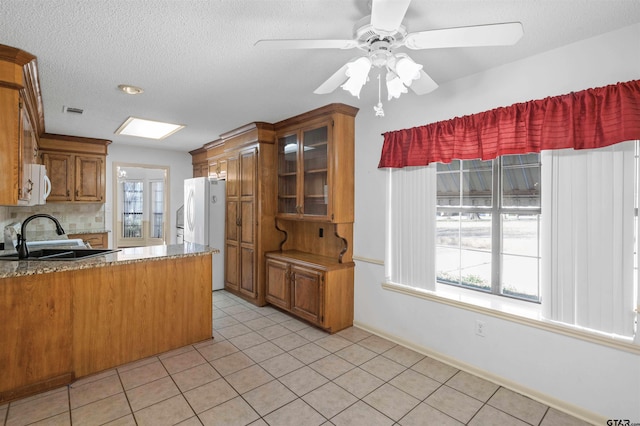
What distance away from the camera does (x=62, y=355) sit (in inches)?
93.4

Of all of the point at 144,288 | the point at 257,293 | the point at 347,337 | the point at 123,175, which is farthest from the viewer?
the point at 123,175

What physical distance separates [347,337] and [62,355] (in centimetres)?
237

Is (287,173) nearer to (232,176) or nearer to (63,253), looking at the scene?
(232,176)

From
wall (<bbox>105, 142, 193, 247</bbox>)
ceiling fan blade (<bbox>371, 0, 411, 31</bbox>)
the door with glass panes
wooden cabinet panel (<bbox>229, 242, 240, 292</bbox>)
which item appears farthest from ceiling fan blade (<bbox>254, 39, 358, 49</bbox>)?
the door with glass panes

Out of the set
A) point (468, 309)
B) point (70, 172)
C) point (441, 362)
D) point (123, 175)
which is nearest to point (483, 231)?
point (468, 309)

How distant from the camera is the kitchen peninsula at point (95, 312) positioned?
7.25 feet

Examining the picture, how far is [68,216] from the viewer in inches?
204

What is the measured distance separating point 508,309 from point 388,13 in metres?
2.23

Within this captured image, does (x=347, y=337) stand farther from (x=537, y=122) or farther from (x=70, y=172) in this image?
(x=70, y=172)

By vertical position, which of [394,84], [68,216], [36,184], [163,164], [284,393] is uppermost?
[163,164]

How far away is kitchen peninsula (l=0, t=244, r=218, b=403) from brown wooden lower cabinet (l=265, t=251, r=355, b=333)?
3.00 ft

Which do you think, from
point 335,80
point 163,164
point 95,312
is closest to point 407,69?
point 335,80

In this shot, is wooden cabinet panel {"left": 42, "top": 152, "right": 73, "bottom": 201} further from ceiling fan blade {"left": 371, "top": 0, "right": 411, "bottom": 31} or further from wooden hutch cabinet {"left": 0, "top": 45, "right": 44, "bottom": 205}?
ceiling fan blade {"left": 371, "top": 0, "right": 411, "bottom": 31}

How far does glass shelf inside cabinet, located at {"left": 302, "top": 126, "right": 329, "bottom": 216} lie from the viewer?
3.46 metres
